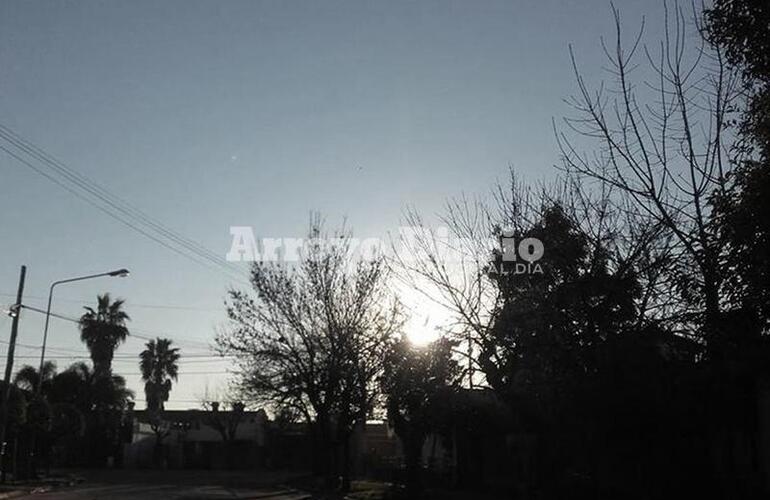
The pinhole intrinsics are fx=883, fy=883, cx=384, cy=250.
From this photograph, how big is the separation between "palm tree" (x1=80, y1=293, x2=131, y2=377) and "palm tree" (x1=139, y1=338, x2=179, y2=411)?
983 cm

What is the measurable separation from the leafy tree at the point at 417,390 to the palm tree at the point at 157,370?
44.3m

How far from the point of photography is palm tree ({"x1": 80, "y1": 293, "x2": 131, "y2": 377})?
2461 inches

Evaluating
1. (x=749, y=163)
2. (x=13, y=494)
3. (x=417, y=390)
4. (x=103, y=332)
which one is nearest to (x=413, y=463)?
(x=417, y=390)

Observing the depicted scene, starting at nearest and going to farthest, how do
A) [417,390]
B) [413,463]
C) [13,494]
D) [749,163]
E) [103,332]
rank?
[749,163] < [417,390] < [413,463] < [13,494] < [103,332]

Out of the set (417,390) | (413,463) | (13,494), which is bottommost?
(13,494)

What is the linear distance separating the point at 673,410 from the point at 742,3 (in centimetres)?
879

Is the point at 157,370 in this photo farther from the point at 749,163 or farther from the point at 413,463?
the point at 749,163

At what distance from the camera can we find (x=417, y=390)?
95.1ft

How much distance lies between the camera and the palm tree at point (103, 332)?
6251 cm

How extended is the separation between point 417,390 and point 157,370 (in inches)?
1953

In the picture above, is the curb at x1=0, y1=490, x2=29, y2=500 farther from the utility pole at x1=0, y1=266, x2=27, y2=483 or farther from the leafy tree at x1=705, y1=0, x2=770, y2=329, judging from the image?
the leafy tree at x1=705, y1=0, x2=770, y2=329

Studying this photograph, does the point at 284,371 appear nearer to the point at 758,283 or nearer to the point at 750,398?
the point at 750,398

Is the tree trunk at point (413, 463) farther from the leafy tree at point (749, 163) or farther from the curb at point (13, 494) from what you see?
the leafy tree at point (749, 163)

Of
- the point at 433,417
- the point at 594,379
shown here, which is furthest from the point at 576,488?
the point at 433,417
